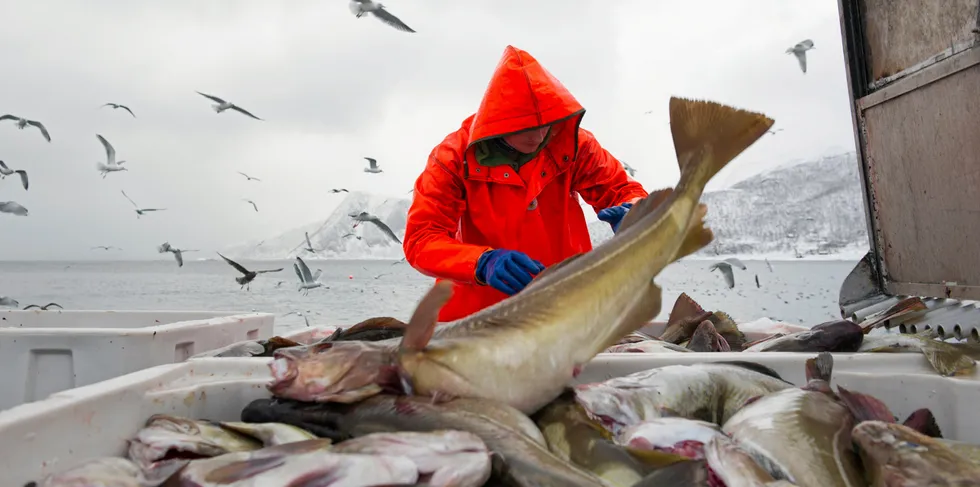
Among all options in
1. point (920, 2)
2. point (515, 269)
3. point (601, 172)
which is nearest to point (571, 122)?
point (601, 172)

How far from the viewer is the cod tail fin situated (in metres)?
1.65

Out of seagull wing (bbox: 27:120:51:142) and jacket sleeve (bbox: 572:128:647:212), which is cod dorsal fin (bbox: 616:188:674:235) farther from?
seagull wing (bbox: 27:120:51:142)

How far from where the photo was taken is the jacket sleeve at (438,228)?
2.93 metres

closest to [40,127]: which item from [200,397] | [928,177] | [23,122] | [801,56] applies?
[23,122]

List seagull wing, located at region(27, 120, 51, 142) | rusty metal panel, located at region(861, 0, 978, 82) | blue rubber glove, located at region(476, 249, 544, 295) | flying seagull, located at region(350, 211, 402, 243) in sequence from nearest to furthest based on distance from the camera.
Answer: blue rubber glove, located at region(476, 249, 544, 295) < rusty metal panel, located at region(861, 0, 978, 82) < flying seagull, located at region(350, 211, 402, 243) < seagull wing, located at region(27, 120, 51, 142)

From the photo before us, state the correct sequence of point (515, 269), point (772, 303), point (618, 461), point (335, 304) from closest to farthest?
point (618, 461)
point (515, 269)
point (772, 303)
point (335, 304)

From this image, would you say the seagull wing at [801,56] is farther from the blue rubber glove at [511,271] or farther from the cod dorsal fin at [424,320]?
the cod dorsal fin at [424,320]

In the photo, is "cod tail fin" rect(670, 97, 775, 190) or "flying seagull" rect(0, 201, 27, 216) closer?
"cod tail fin" rect(670, 97, 775, 190)

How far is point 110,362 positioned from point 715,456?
7.61 ft

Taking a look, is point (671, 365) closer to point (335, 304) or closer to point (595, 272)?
point (595, 272)

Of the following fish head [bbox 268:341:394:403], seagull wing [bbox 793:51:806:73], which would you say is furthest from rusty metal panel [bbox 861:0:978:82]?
seagull wing [bbox 793:51:806:73]

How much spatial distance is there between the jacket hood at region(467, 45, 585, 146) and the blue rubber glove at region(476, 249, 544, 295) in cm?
90

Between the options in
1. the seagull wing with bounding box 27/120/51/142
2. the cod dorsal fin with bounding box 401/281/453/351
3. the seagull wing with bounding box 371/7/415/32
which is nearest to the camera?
the cod dorsal fin with bounding box 401/281/453/351

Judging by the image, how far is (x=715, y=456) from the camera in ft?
3.52
